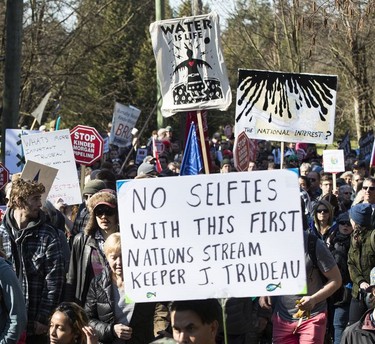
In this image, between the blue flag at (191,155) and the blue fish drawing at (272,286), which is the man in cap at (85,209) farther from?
the blue fish drawing at (272,286)

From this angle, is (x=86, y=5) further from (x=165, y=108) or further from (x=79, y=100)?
(x=165, y=108)

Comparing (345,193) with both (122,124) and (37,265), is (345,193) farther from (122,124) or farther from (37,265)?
Answer: (122,124)

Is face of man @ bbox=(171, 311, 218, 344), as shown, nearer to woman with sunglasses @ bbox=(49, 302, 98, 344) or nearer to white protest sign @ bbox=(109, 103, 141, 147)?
woman with sunglasses @ bbox=(49, 302, 98, 344)

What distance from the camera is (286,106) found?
13.0 m

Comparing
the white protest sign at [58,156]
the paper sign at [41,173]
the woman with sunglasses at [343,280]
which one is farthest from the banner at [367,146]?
the paper sign at [41,173]

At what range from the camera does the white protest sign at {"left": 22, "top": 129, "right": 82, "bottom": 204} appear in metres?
10.5

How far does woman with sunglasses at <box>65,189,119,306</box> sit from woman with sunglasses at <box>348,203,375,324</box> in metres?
2.85

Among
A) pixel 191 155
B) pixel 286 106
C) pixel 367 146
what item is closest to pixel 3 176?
pixel 191 155

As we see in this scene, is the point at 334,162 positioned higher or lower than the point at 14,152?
lower

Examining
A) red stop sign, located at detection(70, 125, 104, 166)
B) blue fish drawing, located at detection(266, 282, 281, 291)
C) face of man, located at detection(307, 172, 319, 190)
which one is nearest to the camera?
blue fish drawing, located at detection(266, 282, 281, 291)

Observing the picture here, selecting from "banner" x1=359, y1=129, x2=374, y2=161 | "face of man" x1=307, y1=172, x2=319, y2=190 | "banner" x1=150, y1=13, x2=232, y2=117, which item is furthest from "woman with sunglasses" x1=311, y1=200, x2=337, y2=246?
"banner" x1=359, y1=129, x2=374, y2=161

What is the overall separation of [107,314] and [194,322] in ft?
6.24

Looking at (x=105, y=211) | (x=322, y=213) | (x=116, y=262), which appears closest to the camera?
(x=116, y=262)

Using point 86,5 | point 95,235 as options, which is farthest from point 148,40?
point 95,235
